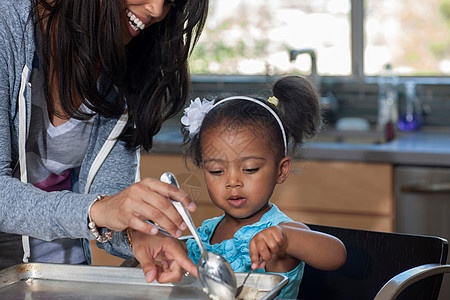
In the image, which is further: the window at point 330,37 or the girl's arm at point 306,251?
the window at point 330,37

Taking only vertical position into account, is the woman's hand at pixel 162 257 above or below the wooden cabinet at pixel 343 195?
above

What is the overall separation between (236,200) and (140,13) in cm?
41

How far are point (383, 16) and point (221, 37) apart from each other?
32.1 inches

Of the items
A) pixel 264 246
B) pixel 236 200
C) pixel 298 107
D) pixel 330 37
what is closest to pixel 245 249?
pixel 236 200

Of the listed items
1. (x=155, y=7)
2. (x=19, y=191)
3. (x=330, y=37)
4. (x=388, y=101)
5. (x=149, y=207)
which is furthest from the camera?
(x=330, y=37)

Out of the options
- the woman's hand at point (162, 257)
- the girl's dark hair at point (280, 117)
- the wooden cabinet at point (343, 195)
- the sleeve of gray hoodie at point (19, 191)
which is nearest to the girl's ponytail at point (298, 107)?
the girl's dark hair at point (280, 117)

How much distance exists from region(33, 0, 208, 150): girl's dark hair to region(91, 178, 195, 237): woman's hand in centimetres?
40

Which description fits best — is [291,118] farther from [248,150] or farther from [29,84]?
[29,84]

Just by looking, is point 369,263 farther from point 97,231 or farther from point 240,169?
point 97,231

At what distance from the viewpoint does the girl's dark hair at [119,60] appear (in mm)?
1178

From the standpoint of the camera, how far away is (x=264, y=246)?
105 centimetres

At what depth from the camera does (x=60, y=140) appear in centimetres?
134

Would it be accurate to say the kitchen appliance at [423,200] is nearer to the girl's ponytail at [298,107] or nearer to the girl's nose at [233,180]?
the girl's ponytail at [298,107]

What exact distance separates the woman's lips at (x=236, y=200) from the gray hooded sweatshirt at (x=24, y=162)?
22cm
